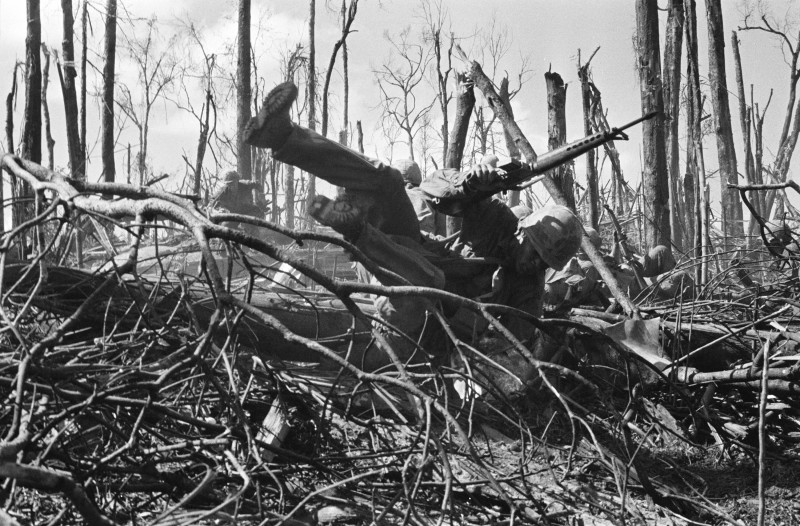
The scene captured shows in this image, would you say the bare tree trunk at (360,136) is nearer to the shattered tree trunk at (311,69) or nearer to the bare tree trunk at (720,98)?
the shattered tree trunk at (311,69)

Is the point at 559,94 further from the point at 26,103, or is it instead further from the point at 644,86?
the point at 26,103

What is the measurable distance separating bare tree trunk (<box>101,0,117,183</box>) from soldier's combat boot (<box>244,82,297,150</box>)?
8.54 metres

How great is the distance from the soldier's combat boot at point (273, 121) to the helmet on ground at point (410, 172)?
2119mm

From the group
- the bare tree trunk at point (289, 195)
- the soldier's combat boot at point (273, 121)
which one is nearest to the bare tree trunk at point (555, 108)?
the soldier's combat boot at point (273, 121)

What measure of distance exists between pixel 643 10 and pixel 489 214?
19.4ft

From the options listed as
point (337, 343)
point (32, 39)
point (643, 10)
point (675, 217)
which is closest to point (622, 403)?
point (337, 343)

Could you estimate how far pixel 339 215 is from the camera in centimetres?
543

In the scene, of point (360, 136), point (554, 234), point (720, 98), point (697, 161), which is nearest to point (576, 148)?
point (554, 234)

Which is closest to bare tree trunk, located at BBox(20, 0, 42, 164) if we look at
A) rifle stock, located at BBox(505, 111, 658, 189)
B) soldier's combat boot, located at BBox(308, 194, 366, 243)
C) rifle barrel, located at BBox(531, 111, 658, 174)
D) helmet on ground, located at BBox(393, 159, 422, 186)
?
helmet on ground, located at BBox(393, 159, 422, 186)

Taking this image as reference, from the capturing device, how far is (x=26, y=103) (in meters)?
8.38

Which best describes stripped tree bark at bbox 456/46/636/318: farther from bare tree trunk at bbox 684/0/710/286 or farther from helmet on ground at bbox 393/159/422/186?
bare tree trunk at bbox 684/0/710/286

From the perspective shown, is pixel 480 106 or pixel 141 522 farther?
pixel 480 106

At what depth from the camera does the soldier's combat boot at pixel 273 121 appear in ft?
16.4

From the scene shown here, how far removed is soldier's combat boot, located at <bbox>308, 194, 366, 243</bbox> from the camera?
539cm
